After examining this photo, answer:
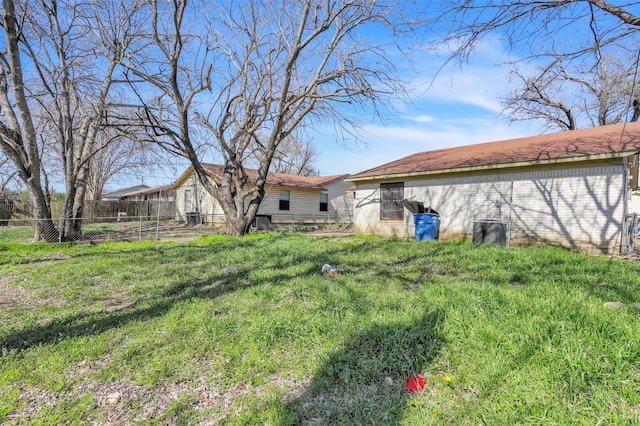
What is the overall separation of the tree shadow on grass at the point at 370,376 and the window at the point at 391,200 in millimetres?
9662

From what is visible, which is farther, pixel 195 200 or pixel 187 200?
pixel 187 200

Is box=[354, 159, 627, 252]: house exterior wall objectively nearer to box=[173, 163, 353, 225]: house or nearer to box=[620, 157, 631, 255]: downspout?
box=[620, 157, 631, 255]: downspout

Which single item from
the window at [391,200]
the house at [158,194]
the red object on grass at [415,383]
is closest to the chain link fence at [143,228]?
the house at [158,194]

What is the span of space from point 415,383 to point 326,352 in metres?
0.77

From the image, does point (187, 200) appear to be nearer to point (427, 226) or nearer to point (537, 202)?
point (427, 226)

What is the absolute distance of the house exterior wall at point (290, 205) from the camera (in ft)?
65.4

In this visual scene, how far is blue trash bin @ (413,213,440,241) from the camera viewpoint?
34.8ft

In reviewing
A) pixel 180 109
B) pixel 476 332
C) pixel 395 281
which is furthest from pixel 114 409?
pixel 180 109

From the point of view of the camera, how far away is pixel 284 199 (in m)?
20.9

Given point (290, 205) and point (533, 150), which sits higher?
point (533, 150)

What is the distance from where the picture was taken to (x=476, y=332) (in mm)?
2771

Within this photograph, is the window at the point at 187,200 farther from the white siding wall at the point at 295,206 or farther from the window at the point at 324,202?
the window at the point at 324,202

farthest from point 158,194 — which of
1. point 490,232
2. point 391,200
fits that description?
point 490,232

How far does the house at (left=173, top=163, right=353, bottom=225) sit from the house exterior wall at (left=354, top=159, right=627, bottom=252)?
985cm
